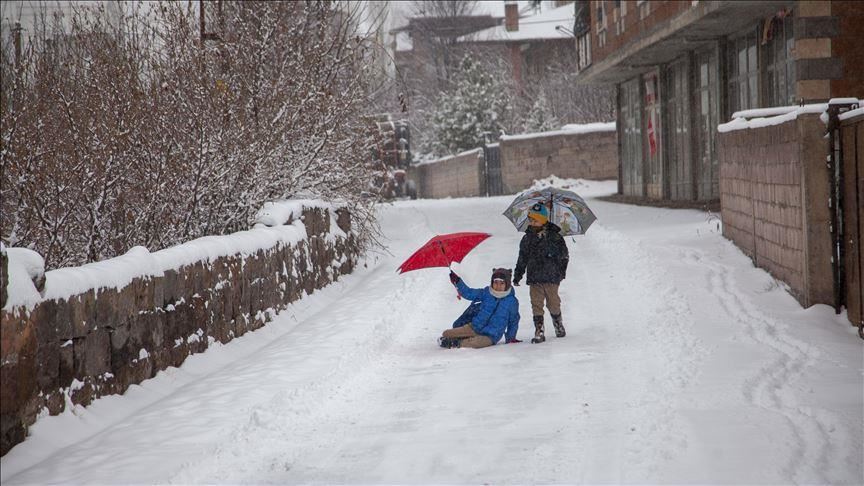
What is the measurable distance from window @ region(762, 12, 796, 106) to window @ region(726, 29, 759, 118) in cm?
44

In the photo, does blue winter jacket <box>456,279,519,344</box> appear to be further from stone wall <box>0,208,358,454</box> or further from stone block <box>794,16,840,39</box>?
stone block <box>794,16,840,39</box>

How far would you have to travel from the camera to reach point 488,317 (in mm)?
9453

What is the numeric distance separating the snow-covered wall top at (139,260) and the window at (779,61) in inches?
356

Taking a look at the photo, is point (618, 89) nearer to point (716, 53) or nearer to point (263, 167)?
point (716, 53)

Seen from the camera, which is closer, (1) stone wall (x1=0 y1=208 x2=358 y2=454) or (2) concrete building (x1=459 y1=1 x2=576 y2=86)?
(1) stone wall (x1=0 y1=208 x2=358 y2=454)

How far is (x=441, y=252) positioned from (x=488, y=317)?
78cm

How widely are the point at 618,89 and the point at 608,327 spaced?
2364 centimetres

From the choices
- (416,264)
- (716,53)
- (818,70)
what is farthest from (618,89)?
(416,264)

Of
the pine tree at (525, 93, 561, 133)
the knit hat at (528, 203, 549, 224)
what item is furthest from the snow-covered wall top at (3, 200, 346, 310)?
the pine tree at (525, 93, 561, 133)

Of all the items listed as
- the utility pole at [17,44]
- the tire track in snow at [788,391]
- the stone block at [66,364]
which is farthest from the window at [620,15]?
the stone block at [66,364]

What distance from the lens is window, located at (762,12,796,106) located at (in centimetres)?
1752

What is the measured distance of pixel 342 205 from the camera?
16.0 metres

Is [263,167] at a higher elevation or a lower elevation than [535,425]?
higher

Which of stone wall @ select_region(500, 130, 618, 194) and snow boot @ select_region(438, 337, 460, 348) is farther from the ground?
stone wall @ select_region(500, 130, 618, 194)
